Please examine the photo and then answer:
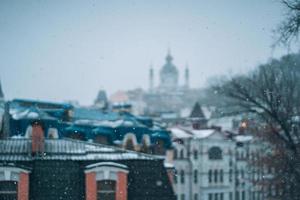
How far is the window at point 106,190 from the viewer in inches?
475

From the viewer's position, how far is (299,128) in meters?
14.4

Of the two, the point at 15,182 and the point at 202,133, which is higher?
the point at 202,133

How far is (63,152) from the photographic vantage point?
1237 cm

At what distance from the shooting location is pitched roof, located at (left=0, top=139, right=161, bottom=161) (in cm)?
1205

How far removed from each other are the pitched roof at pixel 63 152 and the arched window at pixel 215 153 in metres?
24.6

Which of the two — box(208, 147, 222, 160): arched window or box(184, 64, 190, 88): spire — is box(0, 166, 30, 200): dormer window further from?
box(184, 64, 190, 88): spire

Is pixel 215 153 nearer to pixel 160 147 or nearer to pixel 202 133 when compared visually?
pixel 202 133

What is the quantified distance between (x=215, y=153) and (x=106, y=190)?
26.0 metres

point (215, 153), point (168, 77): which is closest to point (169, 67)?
point (168, 77)

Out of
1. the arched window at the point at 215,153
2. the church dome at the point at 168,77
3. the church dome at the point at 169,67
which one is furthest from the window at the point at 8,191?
the church dome at the point at 169,67

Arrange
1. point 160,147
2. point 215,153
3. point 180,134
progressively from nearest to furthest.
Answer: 1. point 160,147
2. point 180,134
3. point 215,153

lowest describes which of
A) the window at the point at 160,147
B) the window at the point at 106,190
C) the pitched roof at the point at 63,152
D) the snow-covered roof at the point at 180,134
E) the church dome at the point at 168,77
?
the window at the point at 106,190

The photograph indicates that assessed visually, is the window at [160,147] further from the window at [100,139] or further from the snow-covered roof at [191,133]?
the snow-covered roof at [191,133]

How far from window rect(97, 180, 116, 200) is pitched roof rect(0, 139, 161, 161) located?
69cm
